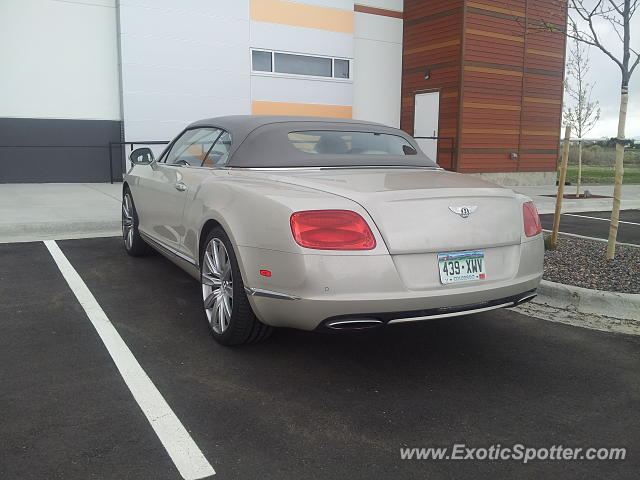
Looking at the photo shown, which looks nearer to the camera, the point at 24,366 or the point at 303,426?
the point at 303,426

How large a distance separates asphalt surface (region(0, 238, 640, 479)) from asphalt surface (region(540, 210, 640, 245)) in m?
4.49

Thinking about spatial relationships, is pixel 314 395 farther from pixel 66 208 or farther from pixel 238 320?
pixel 66 208

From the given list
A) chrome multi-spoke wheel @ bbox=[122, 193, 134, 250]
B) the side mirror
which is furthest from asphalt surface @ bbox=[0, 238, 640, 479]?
the side mirror

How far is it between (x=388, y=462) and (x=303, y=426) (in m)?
0.48

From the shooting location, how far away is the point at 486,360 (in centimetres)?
371

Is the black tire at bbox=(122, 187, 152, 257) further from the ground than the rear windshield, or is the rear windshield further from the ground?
the rear windshield

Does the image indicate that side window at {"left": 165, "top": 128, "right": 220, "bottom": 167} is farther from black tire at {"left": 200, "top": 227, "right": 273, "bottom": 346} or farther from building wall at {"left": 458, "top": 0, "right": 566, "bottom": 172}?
building wall at {"left": 458, "top": 0, "right": 566, "bottom": 172}

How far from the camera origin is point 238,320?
11.8 ft

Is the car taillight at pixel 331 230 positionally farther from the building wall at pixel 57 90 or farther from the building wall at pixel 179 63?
the building wall at pixel 57 90

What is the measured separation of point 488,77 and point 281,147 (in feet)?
42.8

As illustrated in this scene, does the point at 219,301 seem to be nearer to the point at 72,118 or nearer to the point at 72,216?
the point at 72,216

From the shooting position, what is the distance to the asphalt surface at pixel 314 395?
98.2 inches

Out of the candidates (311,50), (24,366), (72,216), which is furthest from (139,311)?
(311,50)

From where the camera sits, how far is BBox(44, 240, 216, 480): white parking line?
2465mm
